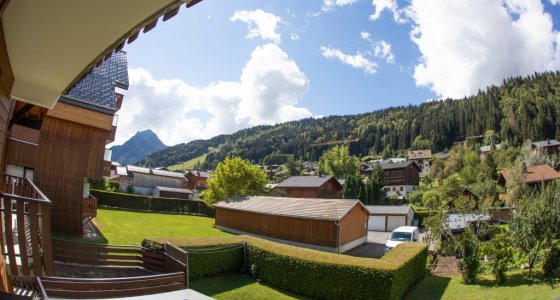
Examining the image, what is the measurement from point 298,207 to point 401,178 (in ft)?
195

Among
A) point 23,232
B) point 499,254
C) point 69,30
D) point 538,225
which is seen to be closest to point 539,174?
point 538,225

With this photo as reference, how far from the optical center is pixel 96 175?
21.6m

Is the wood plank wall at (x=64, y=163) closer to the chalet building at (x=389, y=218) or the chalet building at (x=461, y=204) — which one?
the chalet building at (x=461, y=204)

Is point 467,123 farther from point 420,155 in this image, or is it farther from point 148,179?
point 148,179

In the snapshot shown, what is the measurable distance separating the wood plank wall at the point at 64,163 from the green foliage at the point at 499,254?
21.9 m

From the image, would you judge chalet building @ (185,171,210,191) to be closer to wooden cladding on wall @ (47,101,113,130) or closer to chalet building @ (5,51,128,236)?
chalet building @ (5,51,128,236)

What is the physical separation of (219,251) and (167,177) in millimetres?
68679

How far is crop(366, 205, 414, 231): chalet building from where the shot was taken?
43216mm

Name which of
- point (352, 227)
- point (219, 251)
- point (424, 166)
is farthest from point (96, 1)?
point (424, 166)

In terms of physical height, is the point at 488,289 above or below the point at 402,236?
below

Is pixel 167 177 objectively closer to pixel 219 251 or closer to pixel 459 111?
pixel 219 251

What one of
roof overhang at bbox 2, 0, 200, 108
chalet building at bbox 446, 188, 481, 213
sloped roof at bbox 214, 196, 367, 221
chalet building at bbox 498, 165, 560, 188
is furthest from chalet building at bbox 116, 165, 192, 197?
roof overhang at bbox 2, 0, 200, 108

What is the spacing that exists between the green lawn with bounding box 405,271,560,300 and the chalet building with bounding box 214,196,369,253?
8.76m

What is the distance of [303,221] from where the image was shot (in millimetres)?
29344
